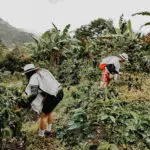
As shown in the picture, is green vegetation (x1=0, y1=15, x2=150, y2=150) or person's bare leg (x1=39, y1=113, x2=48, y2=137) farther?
person's bare leg (x1=39, y1=113, x2=48, y2=137)

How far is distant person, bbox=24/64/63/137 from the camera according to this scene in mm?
7528

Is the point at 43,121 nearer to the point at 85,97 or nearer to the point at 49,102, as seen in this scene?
the point at 49,102

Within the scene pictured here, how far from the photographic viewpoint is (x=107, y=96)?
649 centimetres

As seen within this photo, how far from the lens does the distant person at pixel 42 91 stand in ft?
24.7

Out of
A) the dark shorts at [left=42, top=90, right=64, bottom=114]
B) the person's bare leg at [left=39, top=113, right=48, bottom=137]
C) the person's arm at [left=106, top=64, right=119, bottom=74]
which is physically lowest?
the person's bare leg at [left=39, top=113, right=48, bottom=137]

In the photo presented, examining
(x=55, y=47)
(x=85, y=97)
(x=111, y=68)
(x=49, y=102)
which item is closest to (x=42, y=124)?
(x=49, y=102)

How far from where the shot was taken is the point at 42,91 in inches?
302

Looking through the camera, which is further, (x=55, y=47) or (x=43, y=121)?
(x=55, y=47)

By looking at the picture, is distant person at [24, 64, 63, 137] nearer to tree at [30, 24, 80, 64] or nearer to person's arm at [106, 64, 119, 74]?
person's arm at [106, 64, 119, 74]

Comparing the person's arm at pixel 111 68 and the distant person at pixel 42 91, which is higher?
the person's arm at pixel 111 68

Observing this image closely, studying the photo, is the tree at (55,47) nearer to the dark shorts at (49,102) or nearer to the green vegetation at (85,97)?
the green vegetation at (85,97)

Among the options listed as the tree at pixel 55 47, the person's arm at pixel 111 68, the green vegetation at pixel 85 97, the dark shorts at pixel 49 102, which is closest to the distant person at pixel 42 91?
the dark shorts at pixel 49 102

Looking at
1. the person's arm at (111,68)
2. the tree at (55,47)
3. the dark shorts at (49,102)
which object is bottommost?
the dark shorts at (49,102)

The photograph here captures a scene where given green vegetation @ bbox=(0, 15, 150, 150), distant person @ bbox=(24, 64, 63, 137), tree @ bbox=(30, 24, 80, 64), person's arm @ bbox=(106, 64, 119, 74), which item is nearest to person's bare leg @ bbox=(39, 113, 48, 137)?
distant person @ bbox=(24, 64, 63, 137)
